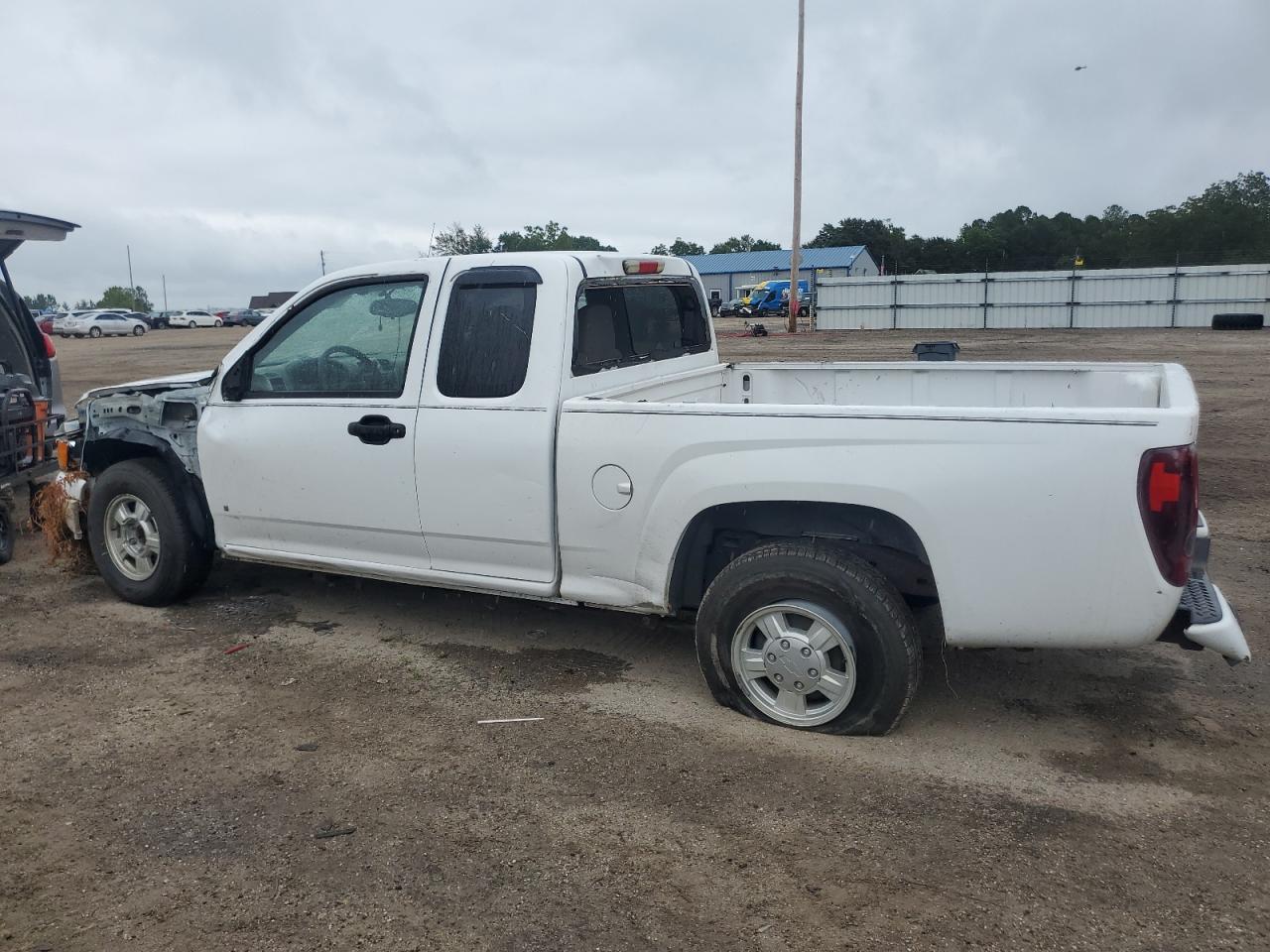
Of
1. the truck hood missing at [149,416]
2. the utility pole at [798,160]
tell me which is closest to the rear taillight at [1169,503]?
the truck hood missing at [149,416]

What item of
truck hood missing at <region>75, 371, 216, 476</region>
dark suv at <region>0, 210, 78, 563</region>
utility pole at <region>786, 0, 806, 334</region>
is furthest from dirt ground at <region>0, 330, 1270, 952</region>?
utility pole at <region>786, 0, 806, 334</region>

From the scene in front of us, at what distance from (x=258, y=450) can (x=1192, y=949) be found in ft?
14.2

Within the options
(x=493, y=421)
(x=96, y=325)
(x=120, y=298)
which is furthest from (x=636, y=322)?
(x=120, y=298)

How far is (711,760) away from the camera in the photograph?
384 cm

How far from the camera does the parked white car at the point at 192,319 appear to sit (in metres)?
65.9

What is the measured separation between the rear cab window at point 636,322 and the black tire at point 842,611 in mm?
1215

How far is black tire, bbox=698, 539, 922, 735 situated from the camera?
379 centimetres

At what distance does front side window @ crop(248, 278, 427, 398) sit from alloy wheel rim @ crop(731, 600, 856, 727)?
6.56 feet

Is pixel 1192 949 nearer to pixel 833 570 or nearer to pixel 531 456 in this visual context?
pixel 833 570

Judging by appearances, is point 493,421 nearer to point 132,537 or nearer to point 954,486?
point 954,486

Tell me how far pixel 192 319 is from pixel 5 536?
2558 inches

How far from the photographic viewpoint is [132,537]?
18.8 ft

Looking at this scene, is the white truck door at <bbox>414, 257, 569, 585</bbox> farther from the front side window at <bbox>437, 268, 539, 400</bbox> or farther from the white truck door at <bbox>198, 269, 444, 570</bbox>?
the white truck door at <bbox>198, 269, 444, 570</bbox>

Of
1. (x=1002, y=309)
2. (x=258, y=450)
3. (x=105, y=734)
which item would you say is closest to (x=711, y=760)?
(x=105, y=734)
